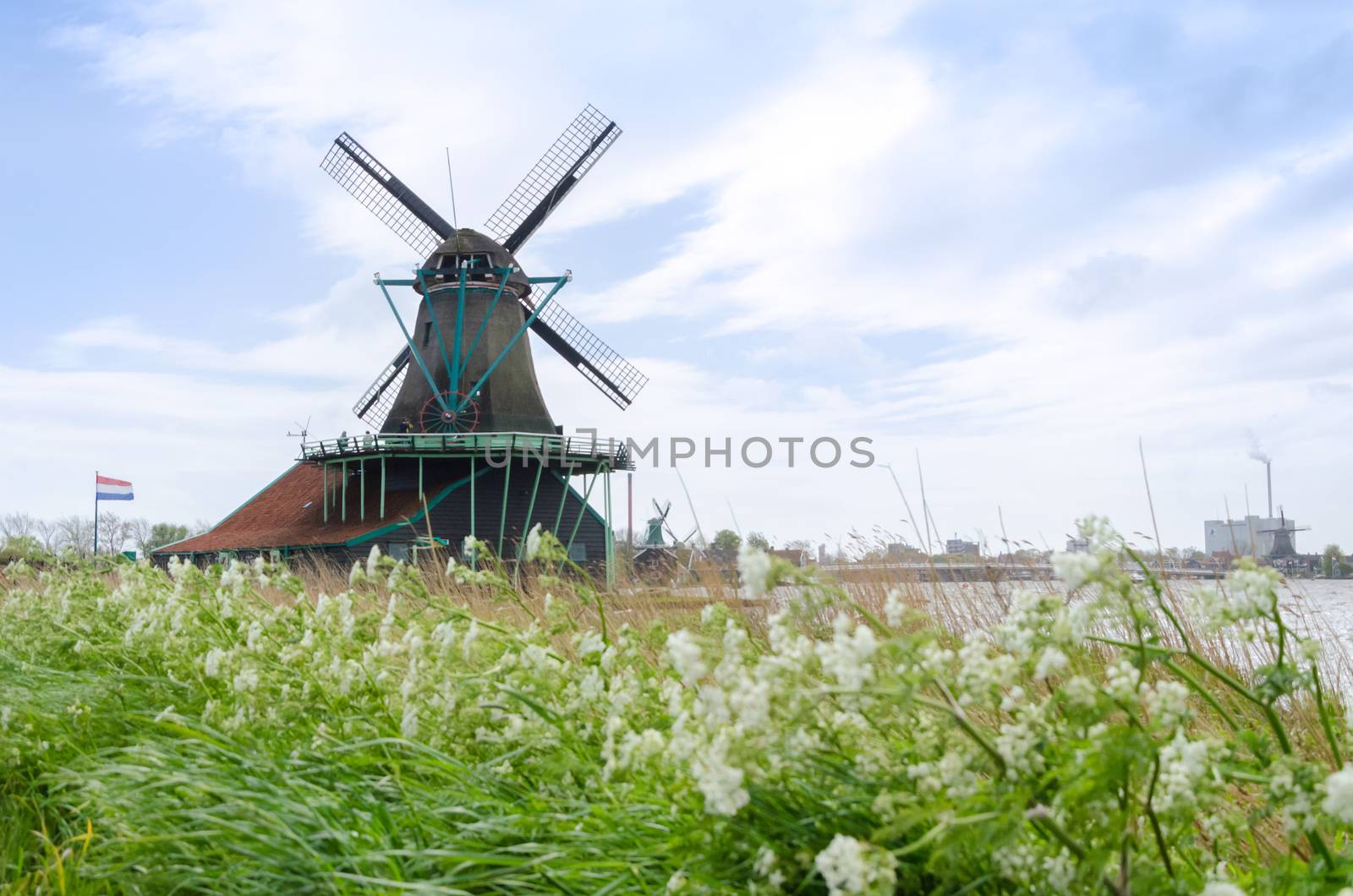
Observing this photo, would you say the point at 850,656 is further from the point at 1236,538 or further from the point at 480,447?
the point at 480,447

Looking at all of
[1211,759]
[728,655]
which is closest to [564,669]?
[728,655]

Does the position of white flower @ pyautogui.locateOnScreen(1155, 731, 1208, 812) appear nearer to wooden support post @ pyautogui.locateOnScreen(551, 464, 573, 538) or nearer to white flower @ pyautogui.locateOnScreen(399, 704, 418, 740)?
white flower @ pyautogui.locateOnScreen(399, 704, 418, 740)

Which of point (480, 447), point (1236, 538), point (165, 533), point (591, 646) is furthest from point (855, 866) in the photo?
point (165, 533)

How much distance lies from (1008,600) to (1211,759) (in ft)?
16.8

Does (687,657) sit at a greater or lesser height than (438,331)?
lesser

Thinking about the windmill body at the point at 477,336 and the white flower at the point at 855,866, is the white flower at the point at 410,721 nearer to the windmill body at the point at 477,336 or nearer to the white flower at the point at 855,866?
the white flower at the point at 855,866

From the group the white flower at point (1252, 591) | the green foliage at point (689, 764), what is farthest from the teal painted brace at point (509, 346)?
the white flower at point (1252, 591)

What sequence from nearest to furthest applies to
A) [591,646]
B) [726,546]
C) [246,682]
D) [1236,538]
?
[591,646]
[246,682]
[1236,538]
[726,546]

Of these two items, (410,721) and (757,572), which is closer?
(757,572)

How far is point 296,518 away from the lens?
27.9 metres

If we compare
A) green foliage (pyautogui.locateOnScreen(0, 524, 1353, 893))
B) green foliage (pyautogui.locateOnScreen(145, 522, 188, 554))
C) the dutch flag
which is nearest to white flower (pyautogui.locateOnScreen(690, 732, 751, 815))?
green foliage (pyautogui.locateOnScreen(0, 524, 1353, 893))

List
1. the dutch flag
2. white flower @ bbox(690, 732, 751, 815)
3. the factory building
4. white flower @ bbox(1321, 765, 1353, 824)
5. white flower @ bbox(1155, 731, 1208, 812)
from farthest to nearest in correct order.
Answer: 1. the dutch flag
2. the factory building
3. white flower @ bbox(1155, 731, 1208, 812)
4. white flower @ bbox(690, 732, 751, 815)
5. white flower @ bbox(1321, 765, 1353, 824)

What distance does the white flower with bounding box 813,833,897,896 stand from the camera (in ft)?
5.87

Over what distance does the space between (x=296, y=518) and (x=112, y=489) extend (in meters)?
7.80
